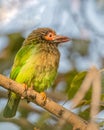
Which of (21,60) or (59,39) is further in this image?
(59,39)

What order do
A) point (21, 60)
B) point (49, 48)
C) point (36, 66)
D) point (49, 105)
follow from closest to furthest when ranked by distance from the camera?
point (49, 105)
point (36, 66)
point (21, 60)
point (49, 48)

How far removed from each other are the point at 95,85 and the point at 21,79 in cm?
186

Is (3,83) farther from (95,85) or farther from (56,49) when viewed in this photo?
(56,49)

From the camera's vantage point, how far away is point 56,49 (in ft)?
11.3

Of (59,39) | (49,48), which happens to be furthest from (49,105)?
(59,39)

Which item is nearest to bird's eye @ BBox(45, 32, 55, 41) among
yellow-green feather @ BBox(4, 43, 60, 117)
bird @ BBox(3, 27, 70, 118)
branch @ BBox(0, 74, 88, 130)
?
bird @ BBox(3, 27, 70, 118)

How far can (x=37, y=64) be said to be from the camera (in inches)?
125

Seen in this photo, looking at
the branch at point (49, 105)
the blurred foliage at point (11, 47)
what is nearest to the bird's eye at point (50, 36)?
the blurred foliage at point (11, 47)

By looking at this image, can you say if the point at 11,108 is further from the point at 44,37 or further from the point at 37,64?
the point at 44,37

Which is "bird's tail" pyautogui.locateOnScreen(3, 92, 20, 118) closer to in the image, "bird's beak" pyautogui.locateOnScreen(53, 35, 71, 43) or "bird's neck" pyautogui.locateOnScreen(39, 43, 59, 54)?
"bird's neck" pyautogui.locateOnScreen(39, 43, 59, 54)

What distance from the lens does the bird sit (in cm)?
316

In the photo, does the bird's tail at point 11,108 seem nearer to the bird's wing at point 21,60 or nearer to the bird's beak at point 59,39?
the bird's wing at point 21,60

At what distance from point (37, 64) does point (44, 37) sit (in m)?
0.48

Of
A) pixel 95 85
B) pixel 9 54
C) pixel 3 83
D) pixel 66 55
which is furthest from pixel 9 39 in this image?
pixel 95 85
